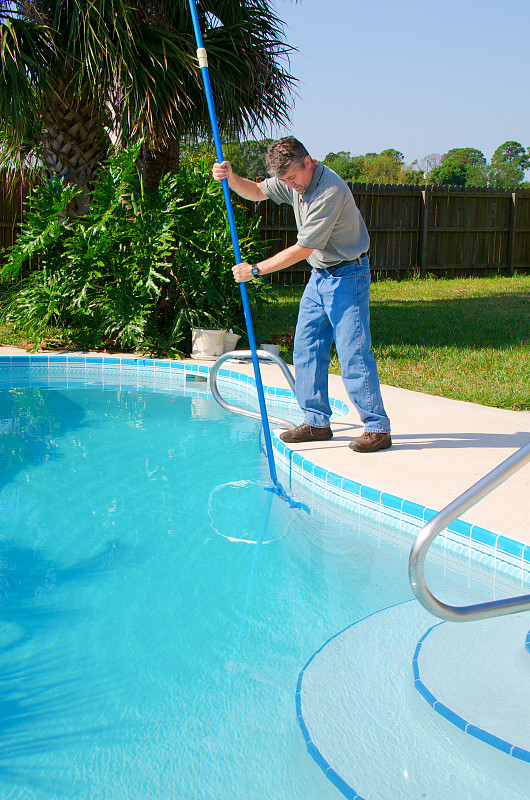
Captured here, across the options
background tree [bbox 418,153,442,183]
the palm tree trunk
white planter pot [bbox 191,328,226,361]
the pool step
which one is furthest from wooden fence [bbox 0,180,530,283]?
background tree [bbox 418,153,442,183]

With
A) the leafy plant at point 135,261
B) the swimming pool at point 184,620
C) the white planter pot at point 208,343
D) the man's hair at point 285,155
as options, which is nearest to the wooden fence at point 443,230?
the leafy plant at point 135,261

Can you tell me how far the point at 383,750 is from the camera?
196 centimetres

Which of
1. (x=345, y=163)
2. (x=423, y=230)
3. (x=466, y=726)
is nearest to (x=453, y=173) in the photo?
(x=345, y=163)

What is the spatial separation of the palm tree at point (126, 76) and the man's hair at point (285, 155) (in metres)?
4.66

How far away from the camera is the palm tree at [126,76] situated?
25.2ft

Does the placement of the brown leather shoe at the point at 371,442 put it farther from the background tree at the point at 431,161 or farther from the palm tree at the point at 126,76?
the background tree at the point at 431,161

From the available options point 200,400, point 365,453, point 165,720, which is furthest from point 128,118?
point 165,720

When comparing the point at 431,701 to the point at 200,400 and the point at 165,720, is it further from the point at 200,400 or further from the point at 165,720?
the point at 200,400

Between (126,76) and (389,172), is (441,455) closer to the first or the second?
(126,76)

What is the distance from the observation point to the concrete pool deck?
3.28 meters

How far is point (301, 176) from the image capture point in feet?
12.3

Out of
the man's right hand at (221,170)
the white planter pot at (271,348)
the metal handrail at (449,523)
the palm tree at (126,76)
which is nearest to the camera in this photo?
the metal handrail at (449,523)

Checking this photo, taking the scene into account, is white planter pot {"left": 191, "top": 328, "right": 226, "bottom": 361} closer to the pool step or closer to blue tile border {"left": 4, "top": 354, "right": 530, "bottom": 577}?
blue tile border {"left": 4, "top": 354, "right": 530, "bottom": 577}

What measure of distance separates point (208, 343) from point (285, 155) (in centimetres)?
379
